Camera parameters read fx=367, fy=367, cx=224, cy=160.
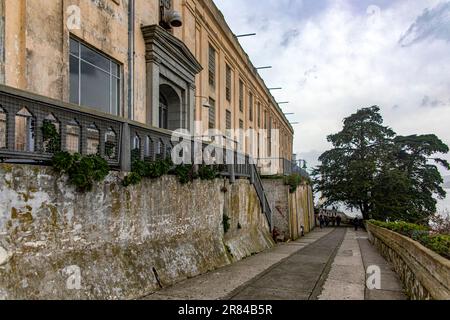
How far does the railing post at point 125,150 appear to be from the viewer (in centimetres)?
605

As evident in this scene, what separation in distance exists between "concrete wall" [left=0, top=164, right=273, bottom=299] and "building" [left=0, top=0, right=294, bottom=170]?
0.74 m

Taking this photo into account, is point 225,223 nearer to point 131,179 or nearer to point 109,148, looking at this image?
point 131,179

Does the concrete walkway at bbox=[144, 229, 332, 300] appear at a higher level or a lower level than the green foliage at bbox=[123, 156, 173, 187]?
lower

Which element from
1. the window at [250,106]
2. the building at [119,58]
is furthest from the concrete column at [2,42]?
the window at [250,106]

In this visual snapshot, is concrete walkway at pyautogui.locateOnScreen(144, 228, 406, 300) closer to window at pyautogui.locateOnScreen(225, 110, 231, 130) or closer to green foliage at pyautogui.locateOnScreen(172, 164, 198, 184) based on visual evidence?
green foliage at pyautogui.locateOnScreen(172, 164, 198, 184)

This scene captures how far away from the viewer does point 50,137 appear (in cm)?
475

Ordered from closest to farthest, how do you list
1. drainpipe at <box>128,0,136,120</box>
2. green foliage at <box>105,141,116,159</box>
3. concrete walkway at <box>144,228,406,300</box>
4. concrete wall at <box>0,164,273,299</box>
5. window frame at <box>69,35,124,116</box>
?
concrete wall at <box>0,164,273,299</box> < green foliage at <box>105,141,116,159</box> < concrete walkway at <box>144,228,406,300</box> < window frame at <box>69,35,124,116</box> < drainpipe at <box>128,0,136,120</box>

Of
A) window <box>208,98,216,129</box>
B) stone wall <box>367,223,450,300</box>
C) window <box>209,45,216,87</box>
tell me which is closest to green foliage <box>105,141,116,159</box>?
stone wall <box>367,223,450,300</box>

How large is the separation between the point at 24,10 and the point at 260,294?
6805mm

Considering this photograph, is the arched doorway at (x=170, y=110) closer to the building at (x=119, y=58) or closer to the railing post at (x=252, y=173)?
the building at (x=119, y=58)

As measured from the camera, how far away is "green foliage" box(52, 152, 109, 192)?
4699 millimetres

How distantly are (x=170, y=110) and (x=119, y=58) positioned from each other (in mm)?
3965

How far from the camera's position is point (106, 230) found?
5484 millimetres

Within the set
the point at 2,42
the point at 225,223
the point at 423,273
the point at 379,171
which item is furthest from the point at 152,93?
the point at 379,171
